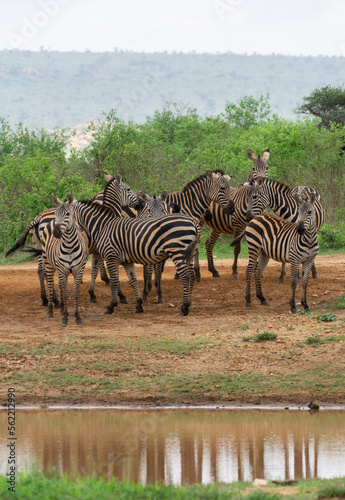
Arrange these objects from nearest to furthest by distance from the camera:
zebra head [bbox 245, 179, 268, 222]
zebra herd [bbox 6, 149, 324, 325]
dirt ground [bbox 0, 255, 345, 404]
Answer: dirt ground [bbox 0, 255, 345, 404]
zebra herd [bbox 6, 149, 324, 325]
zebra head [bbox 245, 179, 268, 222]

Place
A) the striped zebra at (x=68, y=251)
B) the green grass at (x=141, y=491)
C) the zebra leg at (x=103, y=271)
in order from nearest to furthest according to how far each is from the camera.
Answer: the green grass at (x=141, y=491) → the striped zebra at (x=68, y=251) → the zebra leg at (x=103, y=271)

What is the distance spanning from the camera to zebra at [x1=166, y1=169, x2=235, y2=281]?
15.5 meters

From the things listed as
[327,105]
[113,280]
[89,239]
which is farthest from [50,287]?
[327,105]

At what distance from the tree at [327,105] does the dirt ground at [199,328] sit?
24723 mm

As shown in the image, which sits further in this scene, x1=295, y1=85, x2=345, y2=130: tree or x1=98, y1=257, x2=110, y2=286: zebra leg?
x1=295, y1=85, x2=345, y2=130: tree

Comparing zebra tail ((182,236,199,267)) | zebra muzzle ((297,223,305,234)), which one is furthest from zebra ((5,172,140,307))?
zebra muzzle ((297,223,305,234))

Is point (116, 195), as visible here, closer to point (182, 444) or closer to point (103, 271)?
point (103, 271)

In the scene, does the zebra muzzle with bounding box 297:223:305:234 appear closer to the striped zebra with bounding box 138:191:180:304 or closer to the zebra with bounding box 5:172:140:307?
the striped zebra with bounding box 138:191:180:304

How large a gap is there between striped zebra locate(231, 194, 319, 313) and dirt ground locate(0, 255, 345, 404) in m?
0.64

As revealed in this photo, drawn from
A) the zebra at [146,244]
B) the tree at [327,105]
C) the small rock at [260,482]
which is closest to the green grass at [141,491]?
the small rock at [260,482]

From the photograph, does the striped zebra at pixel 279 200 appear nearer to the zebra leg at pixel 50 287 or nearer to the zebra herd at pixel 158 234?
the zebra herd at pixel 158 234

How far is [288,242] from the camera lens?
1301 centimetres

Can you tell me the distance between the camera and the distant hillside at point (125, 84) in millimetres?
157500

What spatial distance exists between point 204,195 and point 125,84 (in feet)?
528
